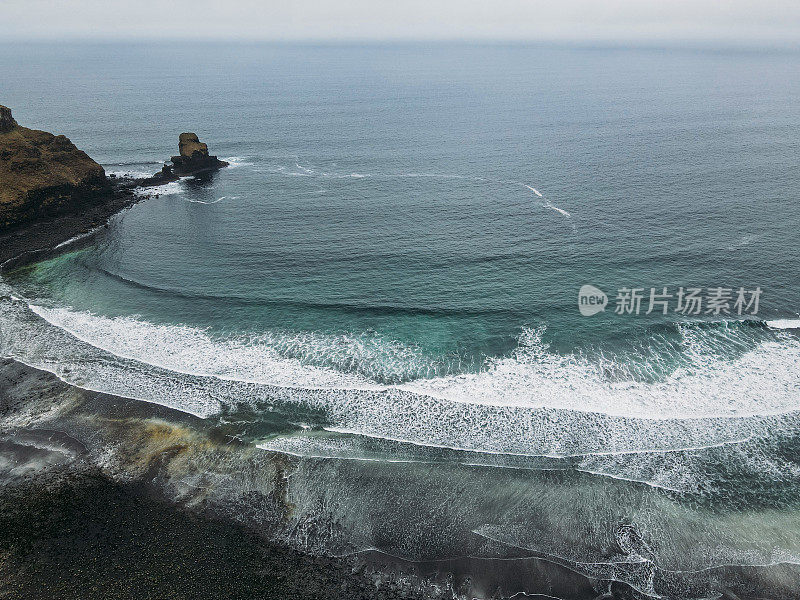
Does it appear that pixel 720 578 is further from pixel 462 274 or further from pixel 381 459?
pixel 462 274

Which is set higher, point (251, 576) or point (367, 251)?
point (367, 251)

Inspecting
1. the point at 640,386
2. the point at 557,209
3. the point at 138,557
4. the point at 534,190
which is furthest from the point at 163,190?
the point at 640,386

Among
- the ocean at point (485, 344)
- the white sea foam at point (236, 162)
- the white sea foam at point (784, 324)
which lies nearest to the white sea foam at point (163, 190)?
the ocean at point (485, 344)

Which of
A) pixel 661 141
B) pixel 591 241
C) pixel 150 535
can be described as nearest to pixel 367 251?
pixel 591 241

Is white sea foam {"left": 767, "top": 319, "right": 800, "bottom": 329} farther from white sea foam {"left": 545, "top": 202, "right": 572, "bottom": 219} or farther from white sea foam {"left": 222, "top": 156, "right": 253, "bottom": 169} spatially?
white sea foam {"left": 222, "top": 156, "right": 253, "bottom": 169}

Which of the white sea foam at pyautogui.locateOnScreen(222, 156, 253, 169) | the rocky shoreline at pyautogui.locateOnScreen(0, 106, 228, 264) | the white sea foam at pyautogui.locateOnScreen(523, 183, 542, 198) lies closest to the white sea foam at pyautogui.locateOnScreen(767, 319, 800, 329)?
the white sea foam at pyautogui.locateOnScreen(523, 183, 542, 198)

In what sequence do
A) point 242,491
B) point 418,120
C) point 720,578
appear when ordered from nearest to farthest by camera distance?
point 720,578, point 242,491, point 418,120

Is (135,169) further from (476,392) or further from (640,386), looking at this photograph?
(640,386)
